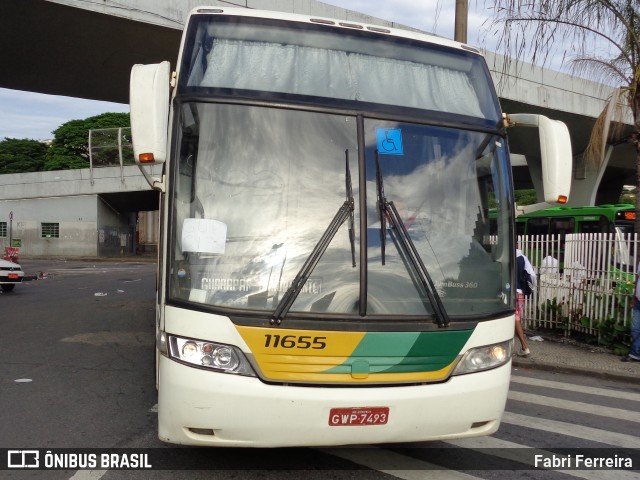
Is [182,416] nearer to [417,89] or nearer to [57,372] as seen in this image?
[417,89]

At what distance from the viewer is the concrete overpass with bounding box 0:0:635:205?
13125 mm

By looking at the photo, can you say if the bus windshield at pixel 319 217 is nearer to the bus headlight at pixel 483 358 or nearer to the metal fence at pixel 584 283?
the bus headlight at pixel 483 358

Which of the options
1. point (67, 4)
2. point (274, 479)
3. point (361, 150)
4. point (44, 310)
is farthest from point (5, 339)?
point (361, 150)

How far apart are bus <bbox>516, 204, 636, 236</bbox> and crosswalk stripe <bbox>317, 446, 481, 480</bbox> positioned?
14.5 m

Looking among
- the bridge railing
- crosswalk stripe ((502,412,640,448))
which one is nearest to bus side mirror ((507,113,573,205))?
crosswalk stripe ((502,412,640,448))

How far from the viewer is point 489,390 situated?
428 cm

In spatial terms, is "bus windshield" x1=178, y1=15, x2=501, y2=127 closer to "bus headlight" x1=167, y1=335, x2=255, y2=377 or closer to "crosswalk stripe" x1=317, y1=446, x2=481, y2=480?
"bus headlight" x1=167, y1=335, x2=255, y2=377

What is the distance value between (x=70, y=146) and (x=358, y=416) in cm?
7085

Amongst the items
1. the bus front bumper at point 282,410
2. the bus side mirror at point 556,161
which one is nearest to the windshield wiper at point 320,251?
the bus front bumper at point 282,410

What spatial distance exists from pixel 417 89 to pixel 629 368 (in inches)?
253

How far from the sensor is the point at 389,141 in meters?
4.43

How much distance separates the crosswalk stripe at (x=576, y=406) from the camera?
21.8 ft

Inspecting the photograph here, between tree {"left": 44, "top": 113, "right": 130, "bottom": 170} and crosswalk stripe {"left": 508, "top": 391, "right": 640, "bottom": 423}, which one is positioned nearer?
crosswalk stripe {"left": 508, "top": 391, "right": 640, "bottom": 423}

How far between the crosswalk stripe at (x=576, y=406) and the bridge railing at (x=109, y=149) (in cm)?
3585
